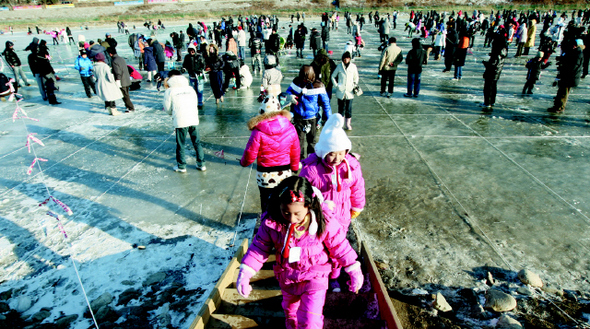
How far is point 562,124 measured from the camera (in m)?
7.42

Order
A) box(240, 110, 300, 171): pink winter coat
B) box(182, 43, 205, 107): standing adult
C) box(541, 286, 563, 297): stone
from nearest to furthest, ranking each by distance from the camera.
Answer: box(541, 286, 563, 297): stone, box(240, 110, 300, 171): pink winter coat, box(182, 43, 205, 107): standing adult

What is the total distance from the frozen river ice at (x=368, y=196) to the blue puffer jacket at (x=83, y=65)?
180 centimetres

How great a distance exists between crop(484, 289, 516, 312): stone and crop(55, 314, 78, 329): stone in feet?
12.7

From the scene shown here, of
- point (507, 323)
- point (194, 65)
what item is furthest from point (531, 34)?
point (507, 323)

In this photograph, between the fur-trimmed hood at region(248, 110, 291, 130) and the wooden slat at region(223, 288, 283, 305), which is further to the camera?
the fur-trimmed hood at region(248, 110, 291, 130)

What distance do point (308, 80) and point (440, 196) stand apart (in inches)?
109

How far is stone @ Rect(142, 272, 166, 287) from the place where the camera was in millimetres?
3355

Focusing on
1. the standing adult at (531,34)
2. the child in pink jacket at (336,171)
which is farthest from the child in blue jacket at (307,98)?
the standing adult at (531,34)

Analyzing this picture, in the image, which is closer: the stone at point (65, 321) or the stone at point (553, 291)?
the stone at point (65, 321)

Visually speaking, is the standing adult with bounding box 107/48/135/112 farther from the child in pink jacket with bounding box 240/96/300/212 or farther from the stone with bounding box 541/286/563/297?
the stone with bounding box 541/286/563/297

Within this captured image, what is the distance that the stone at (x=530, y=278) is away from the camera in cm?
318

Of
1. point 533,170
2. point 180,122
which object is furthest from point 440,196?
point 180,122

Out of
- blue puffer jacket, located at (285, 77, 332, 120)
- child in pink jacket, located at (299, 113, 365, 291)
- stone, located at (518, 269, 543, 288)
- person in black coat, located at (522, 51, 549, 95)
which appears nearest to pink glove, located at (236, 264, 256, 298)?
child in pink jacket, located at (299, 113, 365, 291)

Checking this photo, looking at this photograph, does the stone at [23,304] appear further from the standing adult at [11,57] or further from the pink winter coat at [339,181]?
the standing adult at [11,57]
